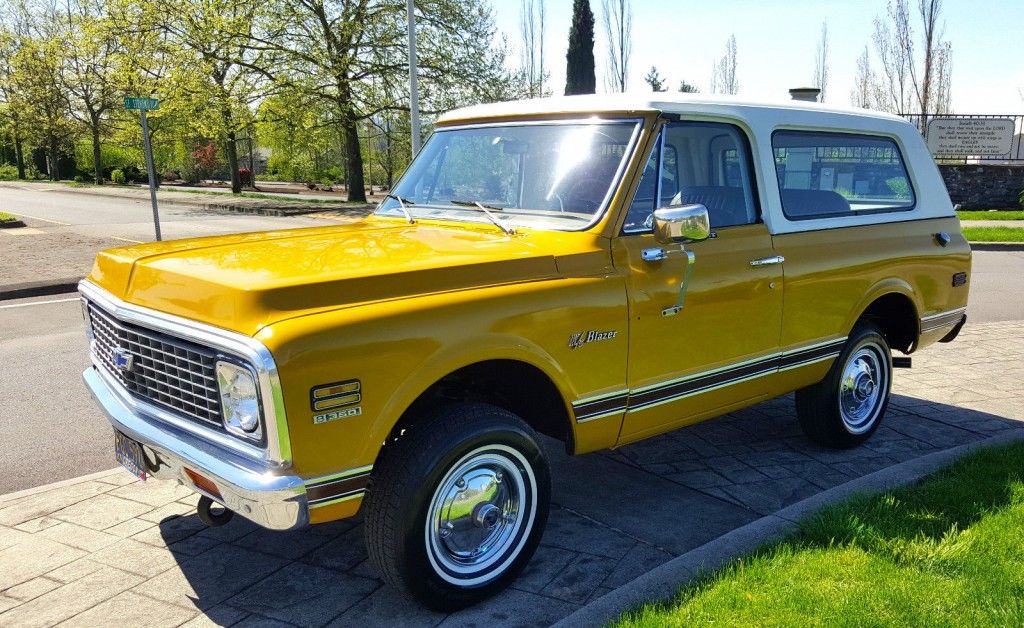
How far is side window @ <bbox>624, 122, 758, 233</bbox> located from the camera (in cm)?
400

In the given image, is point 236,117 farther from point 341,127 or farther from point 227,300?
point 227,300

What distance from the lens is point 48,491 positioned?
14.6 ft

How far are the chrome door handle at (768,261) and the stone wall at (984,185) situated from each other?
2409 cm

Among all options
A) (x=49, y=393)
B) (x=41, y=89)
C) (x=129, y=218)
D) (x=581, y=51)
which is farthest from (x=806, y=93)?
(x=41, y=89)

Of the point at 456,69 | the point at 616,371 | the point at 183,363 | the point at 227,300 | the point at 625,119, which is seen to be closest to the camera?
the point at 227,300

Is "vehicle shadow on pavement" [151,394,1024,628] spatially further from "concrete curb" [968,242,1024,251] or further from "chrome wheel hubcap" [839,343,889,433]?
"concrete curb" [968,242,1024,251]

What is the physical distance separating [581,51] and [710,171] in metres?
31.1

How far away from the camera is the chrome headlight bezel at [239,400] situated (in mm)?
2719

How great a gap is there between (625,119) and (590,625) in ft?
7.49

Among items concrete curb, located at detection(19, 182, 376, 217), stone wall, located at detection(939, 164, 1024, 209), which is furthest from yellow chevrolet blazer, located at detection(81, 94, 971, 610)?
stone wall, located at detection(939, 164, 1024, 209)

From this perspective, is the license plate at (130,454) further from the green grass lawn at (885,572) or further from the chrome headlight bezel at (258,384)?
the green grass lawn at (885,572)

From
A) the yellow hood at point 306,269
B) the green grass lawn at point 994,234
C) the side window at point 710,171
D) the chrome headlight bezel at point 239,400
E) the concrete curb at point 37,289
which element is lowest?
the green grass lawn at point 994,234

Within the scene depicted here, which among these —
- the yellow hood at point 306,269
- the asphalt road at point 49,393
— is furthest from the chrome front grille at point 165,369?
the asphalt road at point 49,393

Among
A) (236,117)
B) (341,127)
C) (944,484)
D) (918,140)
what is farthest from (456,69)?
(944,484)
